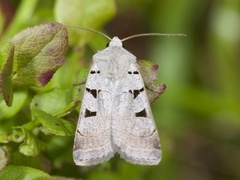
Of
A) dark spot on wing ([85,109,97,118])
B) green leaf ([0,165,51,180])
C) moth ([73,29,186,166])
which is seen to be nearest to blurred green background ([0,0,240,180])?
moth ([73,29,186,166])

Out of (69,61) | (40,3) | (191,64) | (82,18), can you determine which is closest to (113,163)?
(69,61)

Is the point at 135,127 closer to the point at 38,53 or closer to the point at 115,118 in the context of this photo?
the point at 115,118

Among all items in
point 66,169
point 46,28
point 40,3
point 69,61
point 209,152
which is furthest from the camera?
point 209,152

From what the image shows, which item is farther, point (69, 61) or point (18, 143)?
point (69, 61)

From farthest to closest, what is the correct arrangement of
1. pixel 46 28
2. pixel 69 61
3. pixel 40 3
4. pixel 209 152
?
1. pixel 209 152
2. pixel 40 3
3. pixel 69 61
4. pixel 46 28

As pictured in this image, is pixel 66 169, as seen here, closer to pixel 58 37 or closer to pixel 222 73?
pixel 58 37

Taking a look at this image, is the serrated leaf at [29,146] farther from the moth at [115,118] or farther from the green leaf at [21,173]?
the moth at [115,118]
